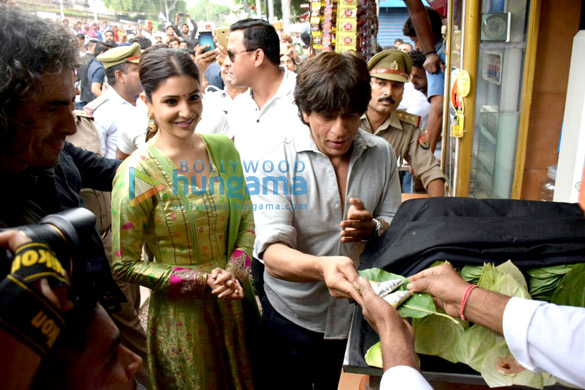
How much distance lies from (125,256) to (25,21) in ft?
3.80

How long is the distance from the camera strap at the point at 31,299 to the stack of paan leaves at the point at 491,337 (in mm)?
983

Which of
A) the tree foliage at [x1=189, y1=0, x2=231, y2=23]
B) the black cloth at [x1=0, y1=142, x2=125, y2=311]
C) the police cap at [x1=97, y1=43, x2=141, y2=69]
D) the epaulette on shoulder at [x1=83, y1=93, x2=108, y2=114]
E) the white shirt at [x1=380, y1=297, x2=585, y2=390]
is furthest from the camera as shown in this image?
the tree foliage at [x1=189, y1=0, x2=231, y2=23]

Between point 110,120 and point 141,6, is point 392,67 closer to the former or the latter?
point 110,120

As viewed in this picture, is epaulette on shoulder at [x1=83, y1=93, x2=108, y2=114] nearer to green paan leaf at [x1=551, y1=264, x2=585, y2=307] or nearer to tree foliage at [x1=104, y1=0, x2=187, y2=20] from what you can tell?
green paan leaf at [x1=551, y1=264, x2=585, y2=307]

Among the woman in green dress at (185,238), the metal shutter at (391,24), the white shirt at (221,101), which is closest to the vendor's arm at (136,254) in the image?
the woman in green dress at (185,238)

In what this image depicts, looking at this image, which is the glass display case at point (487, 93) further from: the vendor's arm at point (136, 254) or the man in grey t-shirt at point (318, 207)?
the vendor's arm at point (136, 254)

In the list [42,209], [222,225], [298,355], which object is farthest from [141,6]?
[42,209]

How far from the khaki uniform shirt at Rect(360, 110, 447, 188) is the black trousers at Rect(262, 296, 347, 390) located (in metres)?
1.39

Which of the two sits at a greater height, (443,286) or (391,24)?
(391,24)

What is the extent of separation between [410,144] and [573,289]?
1.87 metres

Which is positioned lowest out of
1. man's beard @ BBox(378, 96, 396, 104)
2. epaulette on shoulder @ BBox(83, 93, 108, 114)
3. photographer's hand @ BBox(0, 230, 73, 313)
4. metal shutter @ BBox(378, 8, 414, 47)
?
epaulette on shoulder @ BBox(83, 93, 108, 114)

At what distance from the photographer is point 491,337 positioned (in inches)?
47.4

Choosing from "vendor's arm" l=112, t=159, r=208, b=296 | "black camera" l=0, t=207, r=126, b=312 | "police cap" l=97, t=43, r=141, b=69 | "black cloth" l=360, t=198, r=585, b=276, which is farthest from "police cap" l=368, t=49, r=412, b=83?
"black camera" l=0, t=207, r=126, b=312

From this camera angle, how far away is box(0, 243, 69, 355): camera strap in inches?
25.2
